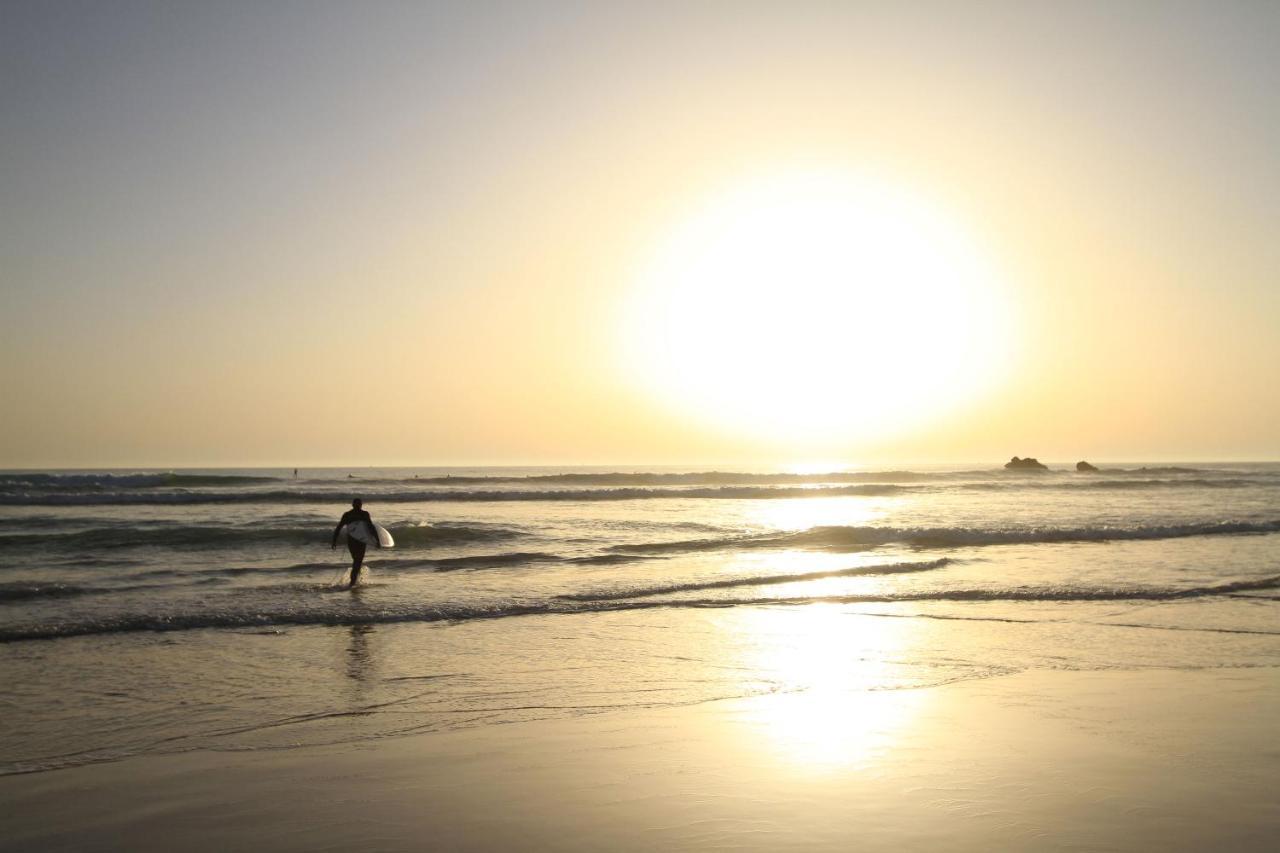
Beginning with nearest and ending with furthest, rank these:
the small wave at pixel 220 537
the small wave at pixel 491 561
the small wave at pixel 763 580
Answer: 1. the small wave at pixel 763 580
2. the small wave at pixel 491 561
3. the small wave at pixel 220 537

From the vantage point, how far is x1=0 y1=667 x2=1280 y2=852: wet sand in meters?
5.44

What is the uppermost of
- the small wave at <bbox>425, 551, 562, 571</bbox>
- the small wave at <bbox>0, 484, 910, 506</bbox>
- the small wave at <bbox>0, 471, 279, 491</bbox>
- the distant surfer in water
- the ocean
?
the small wave at <bbox>0, 471, 279, 491</bbox>

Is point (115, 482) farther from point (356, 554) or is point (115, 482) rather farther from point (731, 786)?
point (731, 786)

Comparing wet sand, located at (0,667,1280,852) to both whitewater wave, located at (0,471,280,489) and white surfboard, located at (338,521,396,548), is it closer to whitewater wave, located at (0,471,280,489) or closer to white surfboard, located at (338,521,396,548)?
white surfboard, located at (338,521,396,548)

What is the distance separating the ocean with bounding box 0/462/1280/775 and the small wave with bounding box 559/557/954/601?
0.11 metres

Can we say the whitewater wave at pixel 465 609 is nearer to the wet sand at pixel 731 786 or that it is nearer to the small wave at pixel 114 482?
the wet sand at pixel 731 786

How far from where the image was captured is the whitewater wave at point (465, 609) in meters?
13.2

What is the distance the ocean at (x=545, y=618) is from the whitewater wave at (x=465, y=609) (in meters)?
0.06

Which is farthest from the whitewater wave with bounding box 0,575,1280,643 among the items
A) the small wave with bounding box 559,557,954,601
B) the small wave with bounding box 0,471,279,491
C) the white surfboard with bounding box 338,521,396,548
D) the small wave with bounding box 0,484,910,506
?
the small wave with bounding box 0,471,279,491

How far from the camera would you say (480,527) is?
105ft

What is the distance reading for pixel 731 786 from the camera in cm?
628

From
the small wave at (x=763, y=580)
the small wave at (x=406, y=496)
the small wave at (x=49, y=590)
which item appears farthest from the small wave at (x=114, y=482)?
the small wave at (x=763, y=580)

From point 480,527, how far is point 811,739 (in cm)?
2546

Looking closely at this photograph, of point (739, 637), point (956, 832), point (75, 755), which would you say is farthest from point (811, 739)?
point (75, 755)
